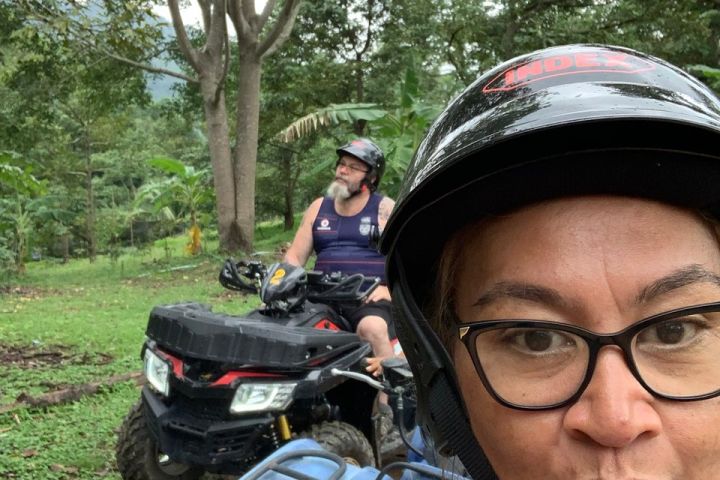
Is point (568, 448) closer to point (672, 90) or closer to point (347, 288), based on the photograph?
point (672, 90)

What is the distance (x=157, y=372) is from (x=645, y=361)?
2485mm

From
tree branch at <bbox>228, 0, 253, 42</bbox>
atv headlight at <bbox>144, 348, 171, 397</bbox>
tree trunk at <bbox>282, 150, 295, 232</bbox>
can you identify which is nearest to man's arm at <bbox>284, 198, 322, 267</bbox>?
atv headlight at <bbox>144, 348, 171, 397</bbox>

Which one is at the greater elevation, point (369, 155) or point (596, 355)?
point (369, 155)

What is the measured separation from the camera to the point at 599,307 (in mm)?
900

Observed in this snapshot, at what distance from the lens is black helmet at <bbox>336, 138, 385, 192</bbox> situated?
4.22 metres

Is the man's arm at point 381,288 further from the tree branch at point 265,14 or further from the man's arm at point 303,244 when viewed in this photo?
the tree branch at point 265,14

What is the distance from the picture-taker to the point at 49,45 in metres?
11.9

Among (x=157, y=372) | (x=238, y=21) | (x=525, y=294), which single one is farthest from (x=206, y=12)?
(x=525, y=294)

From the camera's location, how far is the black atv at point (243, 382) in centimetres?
273

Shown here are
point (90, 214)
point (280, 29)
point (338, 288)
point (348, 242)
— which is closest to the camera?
point (338, 288)

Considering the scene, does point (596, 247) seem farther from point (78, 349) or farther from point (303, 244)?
point (78, 349)

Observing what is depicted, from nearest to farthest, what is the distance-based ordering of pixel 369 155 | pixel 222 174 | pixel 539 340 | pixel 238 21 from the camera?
pixel 539 340
pixel 369 155
pixel 238 21
pixel 222 174

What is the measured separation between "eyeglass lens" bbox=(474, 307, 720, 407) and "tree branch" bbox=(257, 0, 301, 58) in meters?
10.9

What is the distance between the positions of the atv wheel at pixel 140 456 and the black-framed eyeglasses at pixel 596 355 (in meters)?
2.61
